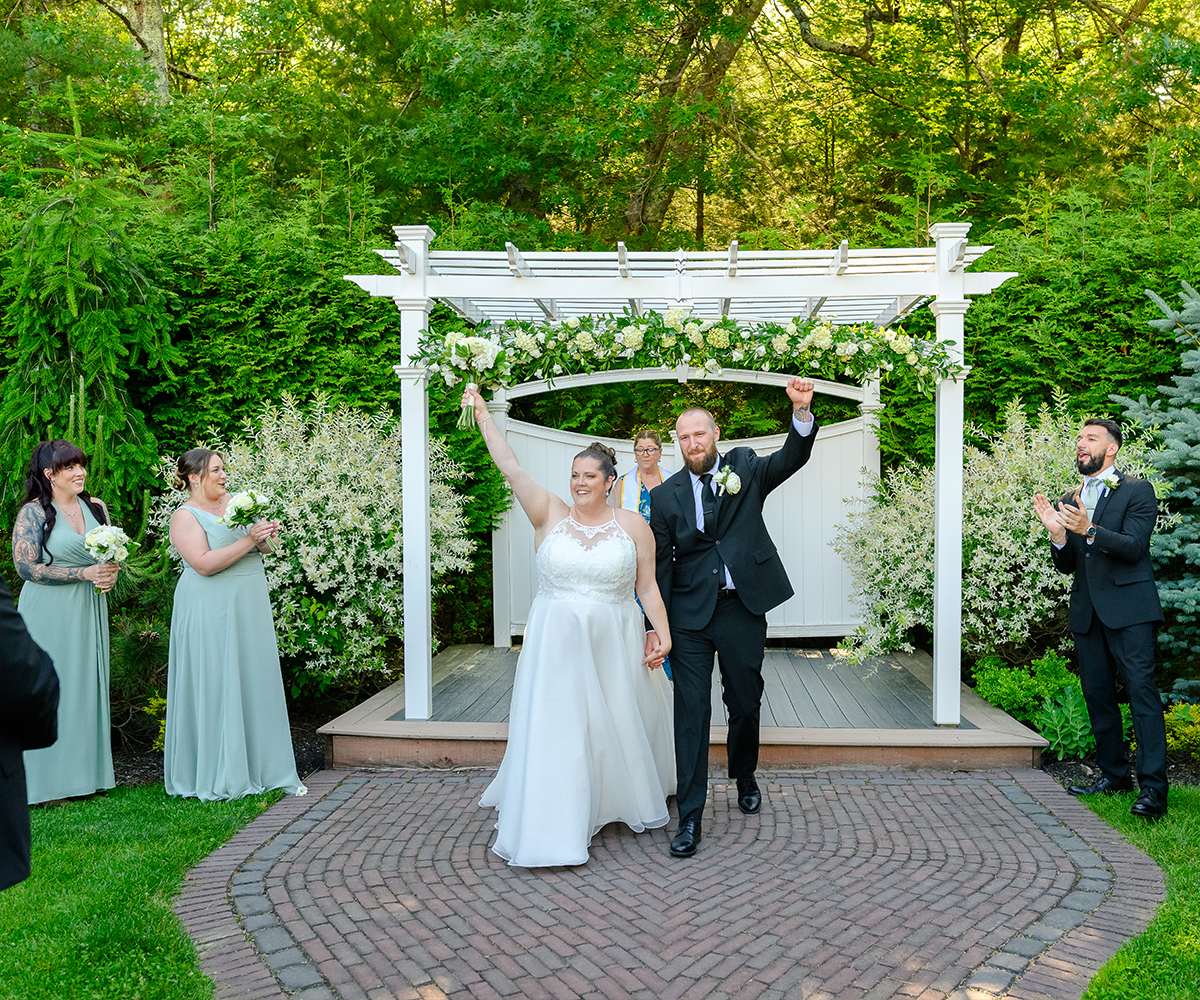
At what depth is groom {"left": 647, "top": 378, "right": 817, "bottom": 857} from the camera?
4535mm

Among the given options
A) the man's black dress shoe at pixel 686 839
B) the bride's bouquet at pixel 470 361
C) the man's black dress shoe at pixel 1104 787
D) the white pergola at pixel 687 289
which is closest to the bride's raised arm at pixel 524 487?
the bride's bouquet at pixel 470 361

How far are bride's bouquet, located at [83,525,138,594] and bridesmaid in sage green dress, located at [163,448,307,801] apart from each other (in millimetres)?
274

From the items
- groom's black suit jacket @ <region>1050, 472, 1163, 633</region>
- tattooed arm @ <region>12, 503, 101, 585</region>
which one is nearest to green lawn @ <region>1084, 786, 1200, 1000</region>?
groom's black suit jacket @ <region>1050, 472, 1163, 633</region>

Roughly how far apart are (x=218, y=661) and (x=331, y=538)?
5.44ft

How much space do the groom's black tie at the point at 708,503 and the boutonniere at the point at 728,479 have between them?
0.08 metres

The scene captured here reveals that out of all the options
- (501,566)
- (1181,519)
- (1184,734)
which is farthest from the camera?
(501,566)

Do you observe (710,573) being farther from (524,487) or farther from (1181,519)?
(1181,519)

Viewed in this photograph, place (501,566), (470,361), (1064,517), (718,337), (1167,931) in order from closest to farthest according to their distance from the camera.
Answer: (1167,931) < (1064,517) < (470,361) < (718,337) < (501,566)

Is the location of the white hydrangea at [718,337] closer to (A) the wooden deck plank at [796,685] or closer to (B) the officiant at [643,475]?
(B) the officiant at [643,475]

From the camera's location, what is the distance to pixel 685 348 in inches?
222

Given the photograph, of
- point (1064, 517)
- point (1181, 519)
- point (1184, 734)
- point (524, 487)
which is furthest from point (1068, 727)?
point (524, 487)

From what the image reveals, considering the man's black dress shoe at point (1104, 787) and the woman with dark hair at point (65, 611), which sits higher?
the woman with dark hair at point (65, 611)

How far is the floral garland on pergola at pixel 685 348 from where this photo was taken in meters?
5.55

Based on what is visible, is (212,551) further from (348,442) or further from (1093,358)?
(1093,358)
